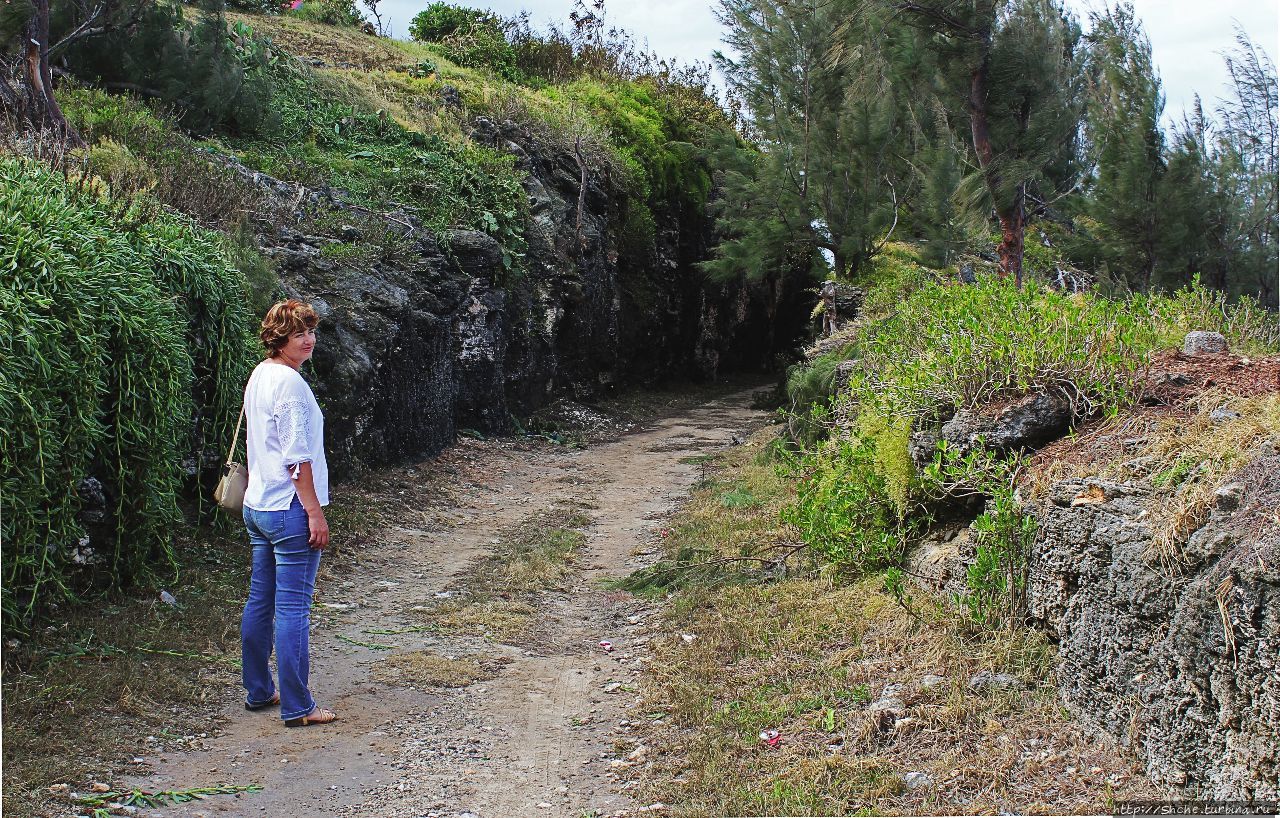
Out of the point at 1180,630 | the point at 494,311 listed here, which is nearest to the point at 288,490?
the point at 1180,630

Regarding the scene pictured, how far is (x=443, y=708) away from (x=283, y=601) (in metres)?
0.95

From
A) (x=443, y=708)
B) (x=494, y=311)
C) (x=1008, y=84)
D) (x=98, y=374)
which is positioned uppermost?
(x=1008, y=84)

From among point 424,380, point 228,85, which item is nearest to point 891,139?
point 424,380

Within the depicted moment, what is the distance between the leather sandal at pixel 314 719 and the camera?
173 inches

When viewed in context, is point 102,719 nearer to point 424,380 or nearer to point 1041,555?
point 1041,555

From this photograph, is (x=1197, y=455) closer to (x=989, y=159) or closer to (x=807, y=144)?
(x=989, y=159)

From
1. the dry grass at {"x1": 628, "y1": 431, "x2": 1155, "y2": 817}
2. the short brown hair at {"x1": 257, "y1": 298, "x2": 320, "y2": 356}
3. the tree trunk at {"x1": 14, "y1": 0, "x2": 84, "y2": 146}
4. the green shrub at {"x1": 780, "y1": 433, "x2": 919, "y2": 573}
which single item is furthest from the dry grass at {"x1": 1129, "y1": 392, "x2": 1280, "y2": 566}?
the tree trunk at {"x1": 14, "y1": 0, "x2": 84, "y2": 146}

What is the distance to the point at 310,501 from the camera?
14.2 feet

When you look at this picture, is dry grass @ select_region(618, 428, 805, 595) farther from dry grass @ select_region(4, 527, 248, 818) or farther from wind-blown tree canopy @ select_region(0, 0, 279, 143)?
wind-blown tree canopy @ select_region(0, 0, 279, 143)

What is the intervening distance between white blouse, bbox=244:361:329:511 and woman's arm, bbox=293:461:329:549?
2 cm

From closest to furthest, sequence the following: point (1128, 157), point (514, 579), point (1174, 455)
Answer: point (1174, 455) → point (514, 579) → point (1128, 157)

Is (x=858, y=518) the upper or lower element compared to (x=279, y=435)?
lower

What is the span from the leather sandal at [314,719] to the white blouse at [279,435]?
3.11ft

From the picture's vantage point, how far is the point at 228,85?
12.5 metres
